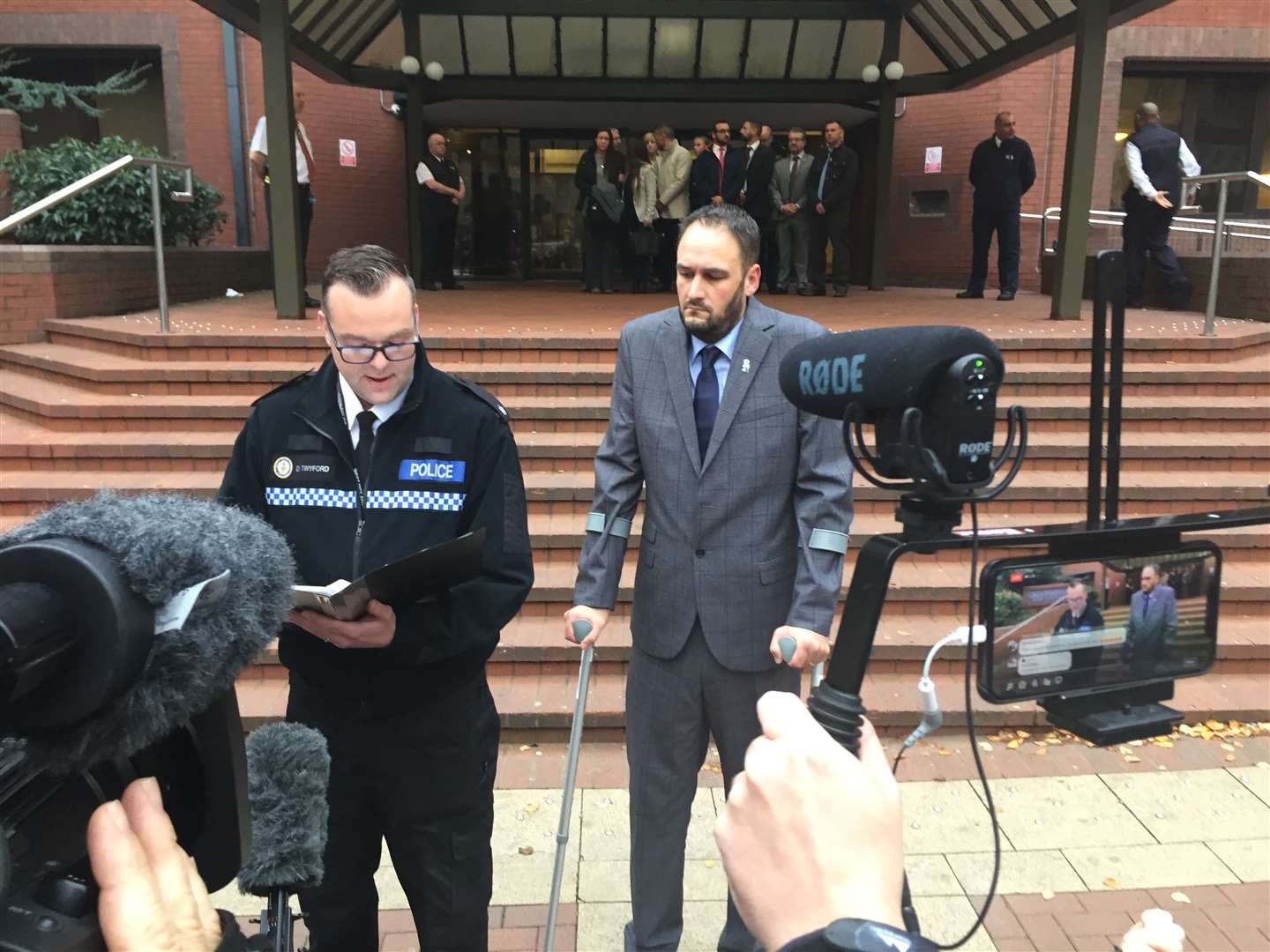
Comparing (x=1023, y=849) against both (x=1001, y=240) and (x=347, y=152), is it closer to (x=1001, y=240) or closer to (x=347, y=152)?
(x=1001, y=240)

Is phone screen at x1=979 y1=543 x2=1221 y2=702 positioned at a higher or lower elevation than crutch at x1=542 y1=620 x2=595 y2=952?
higher

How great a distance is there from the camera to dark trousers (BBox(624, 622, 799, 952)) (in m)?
2.68

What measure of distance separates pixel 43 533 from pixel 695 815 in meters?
3.26

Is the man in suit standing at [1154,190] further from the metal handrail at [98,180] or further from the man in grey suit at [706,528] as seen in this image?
the metal handrail at [98,180]

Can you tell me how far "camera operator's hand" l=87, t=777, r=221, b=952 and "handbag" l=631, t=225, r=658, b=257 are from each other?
11045mm

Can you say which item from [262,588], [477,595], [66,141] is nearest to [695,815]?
[477,595]

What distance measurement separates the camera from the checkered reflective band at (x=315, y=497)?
2168mm

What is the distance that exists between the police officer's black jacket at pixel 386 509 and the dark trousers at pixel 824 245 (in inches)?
360

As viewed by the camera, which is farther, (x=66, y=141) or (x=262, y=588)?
(x=66, y=141)

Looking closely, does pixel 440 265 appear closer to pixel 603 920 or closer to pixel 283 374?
pixel 283 374

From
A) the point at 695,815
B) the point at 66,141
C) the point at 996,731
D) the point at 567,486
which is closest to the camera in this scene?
the point at 695,815

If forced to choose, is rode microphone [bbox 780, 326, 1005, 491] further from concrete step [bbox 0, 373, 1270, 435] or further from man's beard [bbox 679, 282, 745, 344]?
concrete step [bbox 0, 373, 1270, 435]

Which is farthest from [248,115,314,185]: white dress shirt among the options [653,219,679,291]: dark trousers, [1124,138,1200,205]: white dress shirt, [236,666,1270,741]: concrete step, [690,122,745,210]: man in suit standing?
[1124,138,1200,205]: white dress shirt

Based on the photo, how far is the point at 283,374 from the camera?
616 centimetres
